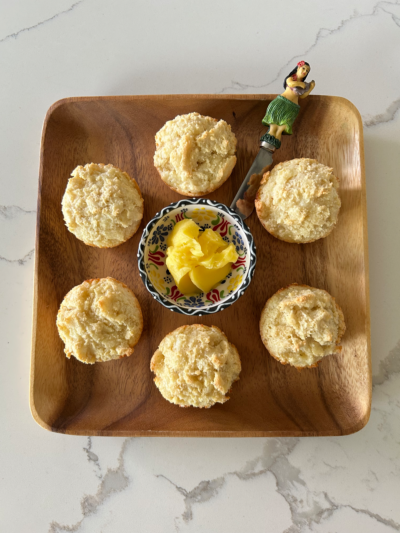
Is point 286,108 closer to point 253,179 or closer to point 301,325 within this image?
point 253,179

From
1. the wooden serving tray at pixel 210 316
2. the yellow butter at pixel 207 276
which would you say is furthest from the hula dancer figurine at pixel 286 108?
the yellow butter at pixel 207 276

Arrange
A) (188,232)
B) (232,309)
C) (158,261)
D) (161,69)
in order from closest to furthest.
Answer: (188,232) < (158,261) < (232,309) < (161,69)

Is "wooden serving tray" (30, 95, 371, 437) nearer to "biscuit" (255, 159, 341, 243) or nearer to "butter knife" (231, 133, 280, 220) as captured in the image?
"butter knife" (231, 133, 280, 220)

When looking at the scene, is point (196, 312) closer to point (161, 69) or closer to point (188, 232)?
point (188, 232)

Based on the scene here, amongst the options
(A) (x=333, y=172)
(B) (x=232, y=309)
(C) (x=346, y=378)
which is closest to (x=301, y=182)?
(A) (x=333, y=172)

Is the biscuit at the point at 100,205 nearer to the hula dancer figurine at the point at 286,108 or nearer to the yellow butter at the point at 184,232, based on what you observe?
the yellow butter at the point at 184,232

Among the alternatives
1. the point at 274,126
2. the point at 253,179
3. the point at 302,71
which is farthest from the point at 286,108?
the point at 253,179

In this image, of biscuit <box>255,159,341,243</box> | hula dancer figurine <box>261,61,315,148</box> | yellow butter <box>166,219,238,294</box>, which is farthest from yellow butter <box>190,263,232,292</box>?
hula dancer figurine <box>261,61,315,148</box>
